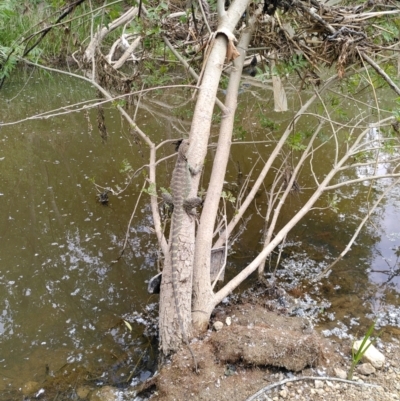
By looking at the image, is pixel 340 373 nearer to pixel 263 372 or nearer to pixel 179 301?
pixel 263 372

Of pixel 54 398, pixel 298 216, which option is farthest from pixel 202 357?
pixel 298 216

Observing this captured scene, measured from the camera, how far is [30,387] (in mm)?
3348

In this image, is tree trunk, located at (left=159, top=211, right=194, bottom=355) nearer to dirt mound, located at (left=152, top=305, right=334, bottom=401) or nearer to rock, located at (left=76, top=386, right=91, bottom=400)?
dirt mound, located at (left=152, top=305, right=334, bottom=401)

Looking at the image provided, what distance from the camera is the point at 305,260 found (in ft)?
16.2

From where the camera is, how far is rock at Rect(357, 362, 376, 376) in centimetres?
308

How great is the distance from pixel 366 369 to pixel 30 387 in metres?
2.73

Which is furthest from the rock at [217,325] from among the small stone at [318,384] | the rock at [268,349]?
the small stone at [318,384]

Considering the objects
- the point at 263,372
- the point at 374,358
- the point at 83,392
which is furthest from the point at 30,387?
the point at 374,358

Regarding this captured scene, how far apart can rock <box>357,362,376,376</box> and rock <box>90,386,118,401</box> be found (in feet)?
6.33

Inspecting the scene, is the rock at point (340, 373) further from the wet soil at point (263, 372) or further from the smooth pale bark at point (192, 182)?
the smooth pale bark at point (192, 182)

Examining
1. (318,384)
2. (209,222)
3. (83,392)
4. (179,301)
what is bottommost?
(83,392)

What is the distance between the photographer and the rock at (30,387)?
330 centimetres

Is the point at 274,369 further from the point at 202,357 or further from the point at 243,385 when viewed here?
the point at 202,357

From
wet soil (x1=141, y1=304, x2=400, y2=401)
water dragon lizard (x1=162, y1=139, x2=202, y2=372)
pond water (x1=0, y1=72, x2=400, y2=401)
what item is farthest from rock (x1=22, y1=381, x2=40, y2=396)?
water dragon lizard (x1=162, y1=139, x2=202, y2=372)
